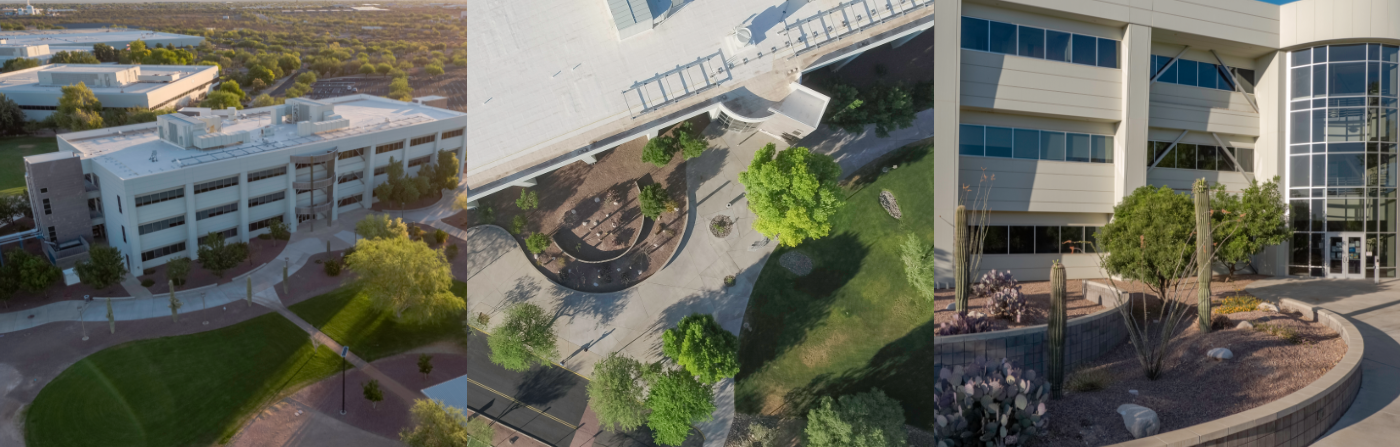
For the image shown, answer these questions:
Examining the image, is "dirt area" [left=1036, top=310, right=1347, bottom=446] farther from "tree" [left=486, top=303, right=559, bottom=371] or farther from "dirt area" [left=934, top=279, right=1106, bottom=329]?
"tree" [left=486, top=303, right=559, bottom=371]

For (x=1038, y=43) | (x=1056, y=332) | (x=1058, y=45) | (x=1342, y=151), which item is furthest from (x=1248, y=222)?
(x=1056, y=332)

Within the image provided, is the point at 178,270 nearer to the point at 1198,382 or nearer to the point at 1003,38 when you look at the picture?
the point at 1003,38

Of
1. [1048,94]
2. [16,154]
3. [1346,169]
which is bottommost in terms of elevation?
[1346,169]

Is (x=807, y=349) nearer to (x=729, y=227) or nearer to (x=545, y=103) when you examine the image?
(x=729, y=227)

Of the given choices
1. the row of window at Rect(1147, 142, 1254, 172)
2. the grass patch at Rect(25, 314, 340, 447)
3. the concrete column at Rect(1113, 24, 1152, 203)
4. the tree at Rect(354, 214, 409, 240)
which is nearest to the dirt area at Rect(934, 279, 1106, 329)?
the concrete column at Rect(1113, 24, 1152, 203)

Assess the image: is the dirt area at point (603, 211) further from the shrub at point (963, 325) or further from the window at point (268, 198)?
the window at point (268, 198)

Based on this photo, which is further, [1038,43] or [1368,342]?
[1038,43]
